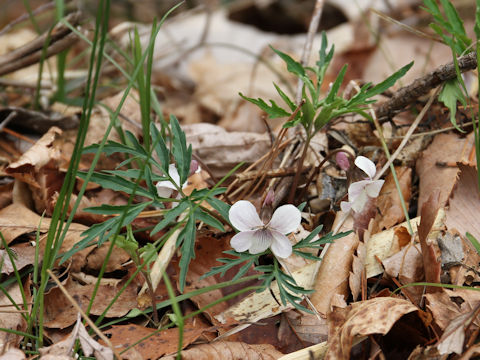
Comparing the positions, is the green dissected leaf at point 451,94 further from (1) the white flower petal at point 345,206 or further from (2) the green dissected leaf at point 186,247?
(2) the green dissected leaf at point 186,247

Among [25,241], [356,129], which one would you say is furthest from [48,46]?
[356,129]

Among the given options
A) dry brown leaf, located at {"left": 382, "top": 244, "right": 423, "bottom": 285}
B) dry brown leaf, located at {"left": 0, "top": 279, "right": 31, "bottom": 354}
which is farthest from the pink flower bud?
dry brown leaf, located at {"left": 0, "top": 279, "right": 31, "bottom": 354}

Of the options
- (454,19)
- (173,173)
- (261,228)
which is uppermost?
(454,19)

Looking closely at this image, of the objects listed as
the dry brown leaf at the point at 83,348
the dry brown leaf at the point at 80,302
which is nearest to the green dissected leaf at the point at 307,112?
the dry brown leaf at the point at 80,302

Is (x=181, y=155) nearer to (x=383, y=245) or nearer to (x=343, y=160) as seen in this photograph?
(x=343, y=160)

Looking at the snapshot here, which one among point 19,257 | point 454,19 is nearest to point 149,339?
point 19,257

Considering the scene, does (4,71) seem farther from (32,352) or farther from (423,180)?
(423,180)

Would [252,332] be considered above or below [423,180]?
below
